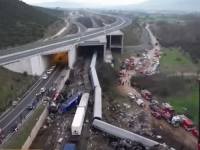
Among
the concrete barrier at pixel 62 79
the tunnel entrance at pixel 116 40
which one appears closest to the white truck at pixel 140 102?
the concrete barrier at pixel 62 79

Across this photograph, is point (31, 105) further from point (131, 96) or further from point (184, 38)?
point (184, 38)

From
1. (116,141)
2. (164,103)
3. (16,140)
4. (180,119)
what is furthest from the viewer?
(164,103)

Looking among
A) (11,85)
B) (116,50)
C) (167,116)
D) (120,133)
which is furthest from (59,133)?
(116,50)

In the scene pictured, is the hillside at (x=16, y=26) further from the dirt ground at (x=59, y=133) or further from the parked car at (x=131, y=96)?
the parked car at (x=131, y=96)

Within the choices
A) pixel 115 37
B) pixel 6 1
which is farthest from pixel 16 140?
pixel 6 1

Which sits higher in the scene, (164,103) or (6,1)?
(6,1)

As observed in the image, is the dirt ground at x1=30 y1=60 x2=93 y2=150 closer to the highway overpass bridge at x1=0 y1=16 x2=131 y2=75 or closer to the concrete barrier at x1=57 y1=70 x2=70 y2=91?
the concrete barrier at x1=57 y1=70 x2=70 y2=91

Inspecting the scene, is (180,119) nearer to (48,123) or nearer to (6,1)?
(48,123)
